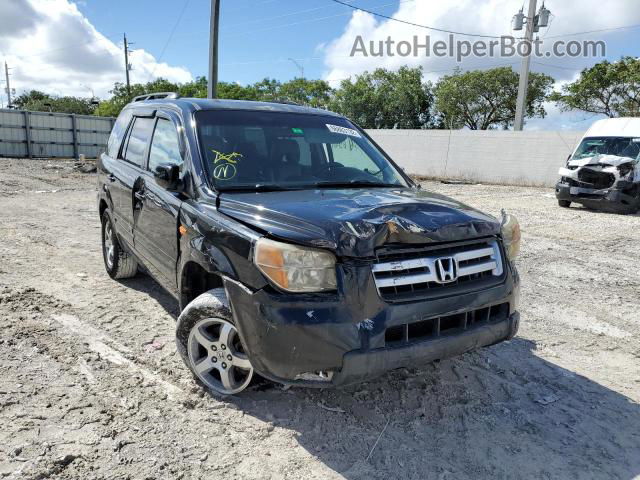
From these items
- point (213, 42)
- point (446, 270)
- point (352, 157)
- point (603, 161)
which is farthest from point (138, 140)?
point (213, 42)

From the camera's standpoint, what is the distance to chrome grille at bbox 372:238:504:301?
2.51m

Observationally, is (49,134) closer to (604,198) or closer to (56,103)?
(604,198)

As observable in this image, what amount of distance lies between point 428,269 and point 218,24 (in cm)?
1507

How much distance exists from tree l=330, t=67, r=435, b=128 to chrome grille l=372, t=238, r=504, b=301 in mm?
39063

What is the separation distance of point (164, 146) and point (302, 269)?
6.56 feet

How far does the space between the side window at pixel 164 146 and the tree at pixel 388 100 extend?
124ft

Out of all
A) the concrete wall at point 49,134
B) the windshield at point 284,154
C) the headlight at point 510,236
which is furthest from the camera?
the concrete wall at point 49,134

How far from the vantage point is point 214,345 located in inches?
118

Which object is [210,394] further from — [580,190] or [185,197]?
[580,190]

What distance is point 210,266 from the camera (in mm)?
2854

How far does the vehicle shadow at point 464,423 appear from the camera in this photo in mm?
2533

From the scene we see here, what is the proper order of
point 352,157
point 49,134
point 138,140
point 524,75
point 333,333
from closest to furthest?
1. point 333,333
2. point 352,157
3. point 138,140
4. point 524,75
5. point 49,134

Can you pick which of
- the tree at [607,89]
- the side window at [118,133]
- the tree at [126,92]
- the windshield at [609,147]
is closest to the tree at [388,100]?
the tree at [607,89]

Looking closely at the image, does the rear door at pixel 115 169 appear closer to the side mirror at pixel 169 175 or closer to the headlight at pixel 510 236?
the side mirror at pixel 169 175
